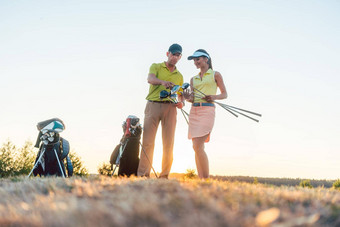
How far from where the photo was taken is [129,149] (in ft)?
27.3

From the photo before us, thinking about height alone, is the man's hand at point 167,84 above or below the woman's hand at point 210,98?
above

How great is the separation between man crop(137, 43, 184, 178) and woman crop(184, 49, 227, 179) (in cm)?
80

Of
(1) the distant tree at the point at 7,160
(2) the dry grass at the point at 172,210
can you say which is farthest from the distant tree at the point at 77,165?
(2) the dry grass at the point at 172,210

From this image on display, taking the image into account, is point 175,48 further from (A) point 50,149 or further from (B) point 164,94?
(A) point 50,149

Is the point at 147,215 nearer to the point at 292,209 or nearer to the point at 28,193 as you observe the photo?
the point at 292,209

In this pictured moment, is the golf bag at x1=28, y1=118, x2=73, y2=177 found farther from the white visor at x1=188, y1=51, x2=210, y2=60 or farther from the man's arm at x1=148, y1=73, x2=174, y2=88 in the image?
the white visor at x1=188, y1=51, x2=210, y2=60

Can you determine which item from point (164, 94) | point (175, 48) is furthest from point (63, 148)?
point (175, 48)

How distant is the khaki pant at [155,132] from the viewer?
8117 mm

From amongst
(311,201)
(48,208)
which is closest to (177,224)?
(48,208)

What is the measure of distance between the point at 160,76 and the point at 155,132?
1.35 meters

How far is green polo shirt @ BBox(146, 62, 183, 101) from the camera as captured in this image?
8.20 m

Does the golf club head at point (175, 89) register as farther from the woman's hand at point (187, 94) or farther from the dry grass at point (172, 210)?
the dry grass at point (172, 210)

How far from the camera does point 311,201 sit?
3.43 meters

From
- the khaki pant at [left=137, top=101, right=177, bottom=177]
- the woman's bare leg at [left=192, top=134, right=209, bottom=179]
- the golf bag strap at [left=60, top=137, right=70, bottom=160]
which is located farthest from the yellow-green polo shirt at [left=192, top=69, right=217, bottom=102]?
the golf bag strap at [left=60, top=137, right=70, bottom=160]
